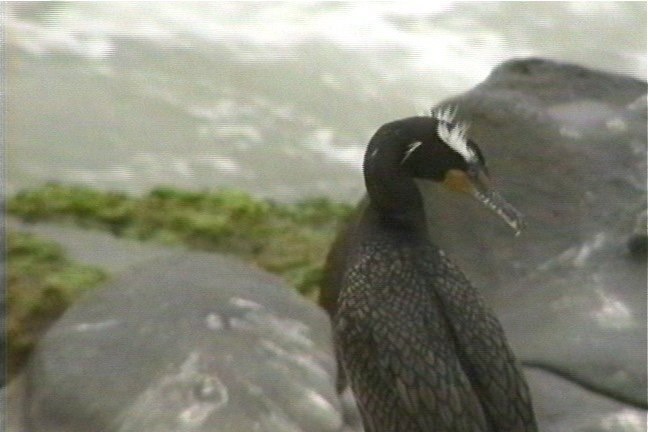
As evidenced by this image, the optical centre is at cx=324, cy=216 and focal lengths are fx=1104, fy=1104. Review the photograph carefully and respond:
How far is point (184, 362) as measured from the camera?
304 cm

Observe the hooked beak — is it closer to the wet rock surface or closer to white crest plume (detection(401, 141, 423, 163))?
white crest plume (detection(401, 141, 423, 163))

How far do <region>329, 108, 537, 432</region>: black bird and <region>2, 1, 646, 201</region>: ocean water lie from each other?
111 inches

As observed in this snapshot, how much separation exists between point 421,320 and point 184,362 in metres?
1.01

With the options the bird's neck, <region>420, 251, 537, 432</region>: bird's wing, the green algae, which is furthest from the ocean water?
<region>420, 251, 537, 432</region>: bird's wing

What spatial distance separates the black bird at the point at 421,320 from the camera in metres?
2.18

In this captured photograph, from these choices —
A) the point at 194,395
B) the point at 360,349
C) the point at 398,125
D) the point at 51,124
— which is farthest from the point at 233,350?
the point at 51,124

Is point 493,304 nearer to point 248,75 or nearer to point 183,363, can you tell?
point 183,363

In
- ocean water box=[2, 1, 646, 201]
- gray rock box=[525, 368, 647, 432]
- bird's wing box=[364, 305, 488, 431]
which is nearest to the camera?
bird's wing box=[364, 305, 488, 431]

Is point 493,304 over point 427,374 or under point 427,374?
under

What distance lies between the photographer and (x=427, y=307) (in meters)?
2.26

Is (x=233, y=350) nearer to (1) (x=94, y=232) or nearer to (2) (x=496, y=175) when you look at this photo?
(2) (x=496, y=175)

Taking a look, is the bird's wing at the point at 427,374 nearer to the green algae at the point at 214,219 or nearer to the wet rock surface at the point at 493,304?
the wet rock surface at the point at 493,304

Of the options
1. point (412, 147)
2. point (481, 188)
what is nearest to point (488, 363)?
point (481, 188)

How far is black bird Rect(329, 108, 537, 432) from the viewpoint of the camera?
7.14 feet
